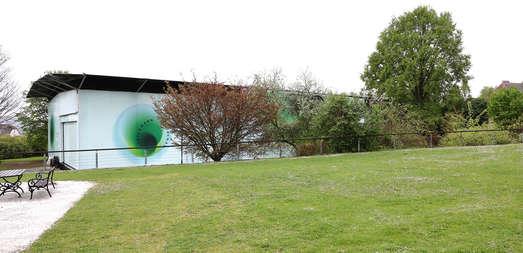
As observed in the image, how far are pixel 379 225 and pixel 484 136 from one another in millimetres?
22049

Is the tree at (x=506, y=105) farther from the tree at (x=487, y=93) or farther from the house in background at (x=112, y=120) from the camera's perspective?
the house in background at (x=112, y=120)

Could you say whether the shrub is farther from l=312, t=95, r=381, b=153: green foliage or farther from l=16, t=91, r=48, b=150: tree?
l=16, t=91, r=48, b=150: tree

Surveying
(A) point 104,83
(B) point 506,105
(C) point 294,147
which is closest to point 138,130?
(A) point 104,83

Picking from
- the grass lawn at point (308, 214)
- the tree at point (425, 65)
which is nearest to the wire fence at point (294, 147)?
the grass lawn at point (308, 214)

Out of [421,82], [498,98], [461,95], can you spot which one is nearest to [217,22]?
[421,82]

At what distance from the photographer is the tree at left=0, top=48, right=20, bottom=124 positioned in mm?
24266

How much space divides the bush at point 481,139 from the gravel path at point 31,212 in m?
21.5

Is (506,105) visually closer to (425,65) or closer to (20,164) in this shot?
(425,65)

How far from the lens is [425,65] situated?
34.9 metres

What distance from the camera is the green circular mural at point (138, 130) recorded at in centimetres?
2234

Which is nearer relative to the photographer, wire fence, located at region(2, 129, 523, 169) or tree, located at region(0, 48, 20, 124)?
wire fence, located at region(2, 129, 523, 169)

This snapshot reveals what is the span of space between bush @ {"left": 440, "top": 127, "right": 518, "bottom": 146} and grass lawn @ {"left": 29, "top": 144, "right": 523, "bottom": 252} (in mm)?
13687

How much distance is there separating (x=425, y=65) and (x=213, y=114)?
24.0 metres

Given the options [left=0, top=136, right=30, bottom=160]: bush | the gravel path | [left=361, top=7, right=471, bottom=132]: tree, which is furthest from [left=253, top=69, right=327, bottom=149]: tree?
[left=0, top=136, right=30, bottom=160]: bush
